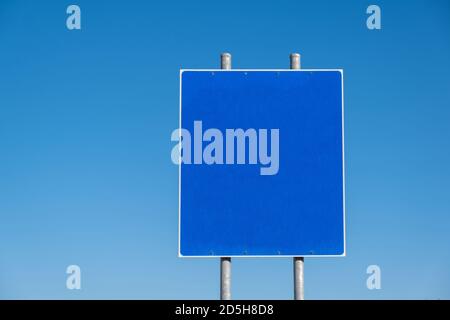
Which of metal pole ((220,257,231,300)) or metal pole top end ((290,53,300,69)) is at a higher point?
metal pole top end ((290,53,300,69))

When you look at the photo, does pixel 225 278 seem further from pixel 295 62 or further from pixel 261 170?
pixel 295 62

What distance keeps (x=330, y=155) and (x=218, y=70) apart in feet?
6.19

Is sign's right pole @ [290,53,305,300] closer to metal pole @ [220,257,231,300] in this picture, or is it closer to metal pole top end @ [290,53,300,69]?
metal pole @ [220,257,231,300]

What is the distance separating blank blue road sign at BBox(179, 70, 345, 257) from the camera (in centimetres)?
1305

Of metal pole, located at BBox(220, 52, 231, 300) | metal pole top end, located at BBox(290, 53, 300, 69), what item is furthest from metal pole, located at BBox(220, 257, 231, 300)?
metal pole top end, located at BBox(290, 53, 300, 69)

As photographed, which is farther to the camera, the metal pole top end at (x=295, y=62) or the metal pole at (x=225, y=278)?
the metal pole top end at (x=295, y=62)

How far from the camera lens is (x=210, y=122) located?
519 inches

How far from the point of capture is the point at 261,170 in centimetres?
1318

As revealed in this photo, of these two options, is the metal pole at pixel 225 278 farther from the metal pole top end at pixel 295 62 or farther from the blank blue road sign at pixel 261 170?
the metal pole top end at pixel 295 62

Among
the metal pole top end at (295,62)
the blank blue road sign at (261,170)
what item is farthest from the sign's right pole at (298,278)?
the metal pole top end at (295,62)

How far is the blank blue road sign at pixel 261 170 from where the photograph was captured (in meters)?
13.0
